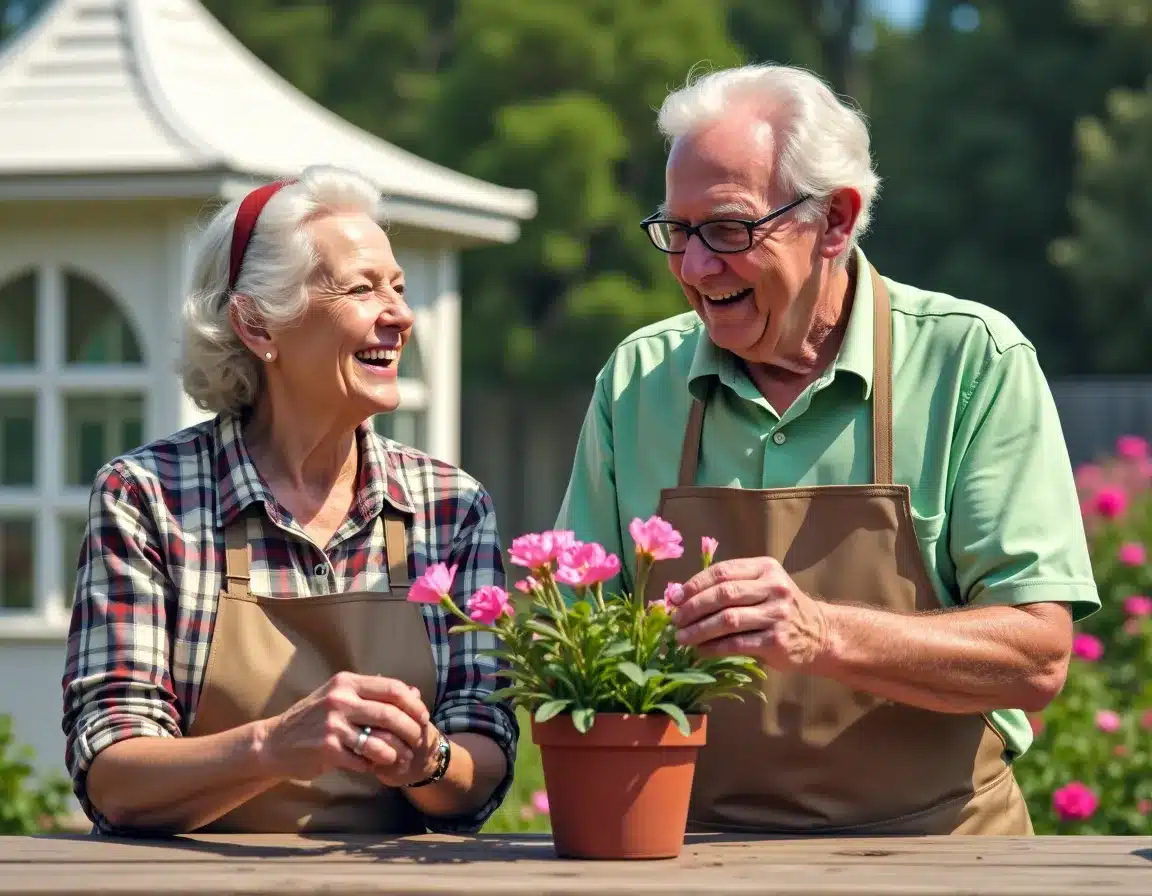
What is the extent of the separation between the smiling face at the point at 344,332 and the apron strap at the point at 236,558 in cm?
Answer: 25

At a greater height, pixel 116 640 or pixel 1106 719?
pixel 116 640

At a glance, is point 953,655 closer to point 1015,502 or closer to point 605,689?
point 1015,502

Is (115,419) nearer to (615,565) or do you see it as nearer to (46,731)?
(46,731)

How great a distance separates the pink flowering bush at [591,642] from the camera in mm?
2428

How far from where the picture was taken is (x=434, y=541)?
301 centimetres

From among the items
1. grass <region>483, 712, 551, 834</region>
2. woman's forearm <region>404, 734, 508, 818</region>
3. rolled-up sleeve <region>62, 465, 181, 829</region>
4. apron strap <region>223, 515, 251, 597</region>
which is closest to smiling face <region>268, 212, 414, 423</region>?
apron strap <region>223, 515, 251, 597</region>

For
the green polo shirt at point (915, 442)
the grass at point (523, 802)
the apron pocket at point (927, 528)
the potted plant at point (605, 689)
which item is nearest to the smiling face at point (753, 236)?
the green polo shirt at point (915, 442)

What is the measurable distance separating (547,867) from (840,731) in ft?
2.22

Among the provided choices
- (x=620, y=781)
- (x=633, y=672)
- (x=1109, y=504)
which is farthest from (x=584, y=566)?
(x=1109, y=504)

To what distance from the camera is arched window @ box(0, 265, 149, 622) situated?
7027mm

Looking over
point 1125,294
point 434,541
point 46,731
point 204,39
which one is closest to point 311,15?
point 1125,294

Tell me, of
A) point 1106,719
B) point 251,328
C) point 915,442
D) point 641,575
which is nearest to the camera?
point 641,575

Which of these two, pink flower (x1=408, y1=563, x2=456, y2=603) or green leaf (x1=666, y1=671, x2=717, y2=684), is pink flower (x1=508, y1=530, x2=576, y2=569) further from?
green leaf (x1=666, y1=671, x2=717, y2=684)

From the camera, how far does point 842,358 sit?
302cm
